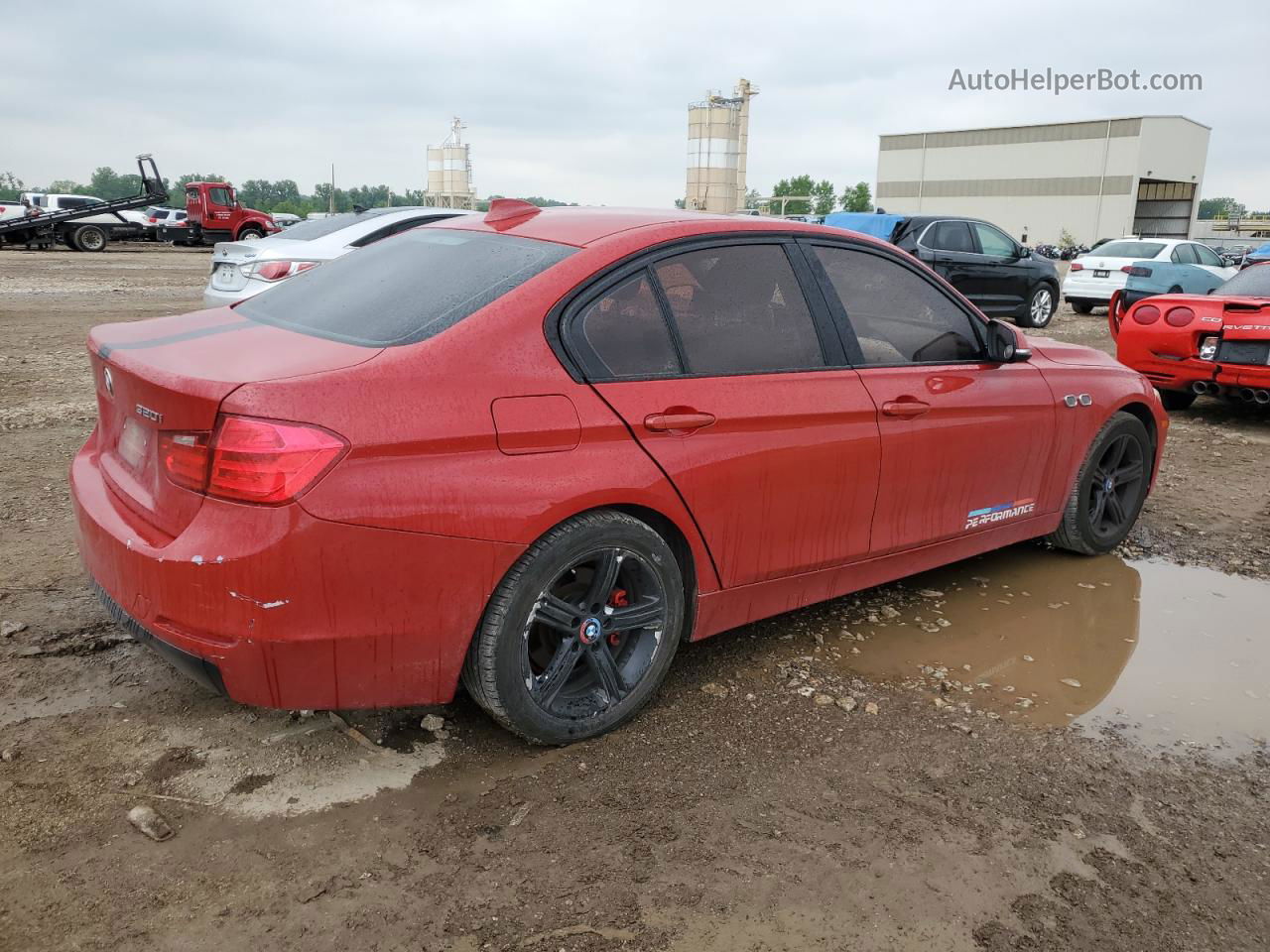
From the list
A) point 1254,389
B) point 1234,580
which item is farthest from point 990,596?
point 1254,389

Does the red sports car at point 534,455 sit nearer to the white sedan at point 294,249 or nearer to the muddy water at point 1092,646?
the muddy water at point 1092,646

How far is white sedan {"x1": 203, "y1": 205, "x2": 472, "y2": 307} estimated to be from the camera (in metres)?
8.95

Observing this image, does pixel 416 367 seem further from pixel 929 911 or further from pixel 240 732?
pixel 929 911

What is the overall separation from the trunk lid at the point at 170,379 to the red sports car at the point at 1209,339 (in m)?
7.14

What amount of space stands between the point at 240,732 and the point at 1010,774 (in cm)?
232

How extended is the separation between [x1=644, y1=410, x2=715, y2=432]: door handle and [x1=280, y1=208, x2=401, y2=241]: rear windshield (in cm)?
724

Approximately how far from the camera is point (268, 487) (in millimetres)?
2408

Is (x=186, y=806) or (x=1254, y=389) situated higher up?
(x=1254, y=389)

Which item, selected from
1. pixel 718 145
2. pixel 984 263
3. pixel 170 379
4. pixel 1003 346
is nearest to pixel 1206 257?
pixel 984 263

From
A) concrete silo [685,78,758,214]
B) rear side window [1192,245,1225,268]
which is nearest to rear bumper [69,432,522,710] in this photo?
rear side window [1192,245,1225,268]

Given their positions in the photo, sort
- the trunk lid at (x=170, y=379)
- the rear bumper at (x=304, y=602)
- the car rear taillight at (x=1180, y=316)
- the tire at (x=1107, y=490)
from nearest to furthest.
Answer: the rear bumper at (x=304, y=602) < the trunk lid at (x=170, y=379) < the tire at (x=1107, y=490) < the car rear taillight at (x=1180, y=316)

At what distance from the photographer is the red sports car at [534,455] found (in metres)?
2.47

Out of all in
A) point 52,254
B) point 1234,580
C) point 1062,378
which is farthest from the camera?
point 52,254

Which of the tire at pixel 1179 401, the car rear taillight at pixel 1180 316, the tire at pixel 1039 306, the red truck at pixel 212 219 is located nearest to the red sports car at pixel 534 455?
the car rear taillight at pixel 1180 316
